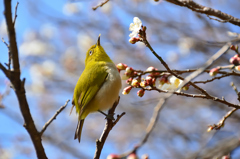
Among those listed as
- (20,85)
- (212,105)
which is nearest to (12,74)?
(20,85)

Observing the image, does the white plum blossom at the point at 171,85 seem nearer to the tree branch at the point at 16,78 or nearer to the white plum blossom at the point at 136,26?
the white plum blossom at the point at 136,26

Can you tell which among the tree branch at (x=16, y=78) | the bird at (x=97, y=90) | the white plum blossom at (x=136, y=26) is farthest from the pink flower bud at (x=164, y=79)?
the tree branch at (x=16, y=78)

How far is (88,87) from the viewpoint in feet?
12.3

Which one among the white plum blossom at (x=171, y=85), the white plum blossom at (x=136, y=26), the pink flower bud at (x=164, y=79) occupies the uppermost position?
the white plum blossom at (x=136, y=26)

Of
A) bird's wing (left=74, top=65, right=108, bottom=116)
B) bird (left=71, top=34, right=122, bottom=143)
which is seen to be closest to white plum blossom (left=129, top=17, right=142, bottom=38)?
bird (left=71, top=34, right=122, bottom=143)

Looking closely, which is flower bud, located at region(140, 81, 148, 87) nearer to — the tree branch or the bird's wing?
the tree branch

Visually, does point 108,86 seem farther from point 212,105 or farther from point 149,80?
point 212,105

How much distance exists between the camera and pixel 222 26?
18.9ft

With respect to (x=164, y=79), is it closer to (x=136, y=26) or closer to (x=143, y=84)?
(x=143, y=84)

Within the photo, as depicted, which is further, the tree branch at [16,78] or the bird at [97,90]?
the bird at [97,90]

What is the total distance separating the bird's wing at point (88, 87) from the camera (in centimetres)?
367

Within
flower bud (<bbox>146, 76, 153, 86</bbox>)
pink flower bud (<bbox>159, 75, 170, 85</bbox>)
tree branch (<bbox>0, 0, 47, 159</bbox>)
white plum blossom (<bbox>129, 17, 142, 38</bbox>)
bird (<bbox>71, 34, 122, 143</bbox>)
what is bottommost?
tree branch (<bbox>0, 0, 47, 159</bbox>)

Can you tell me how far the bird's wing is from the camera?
3672 millimetres

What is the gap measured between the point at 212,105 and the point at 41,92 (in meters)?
4.98
